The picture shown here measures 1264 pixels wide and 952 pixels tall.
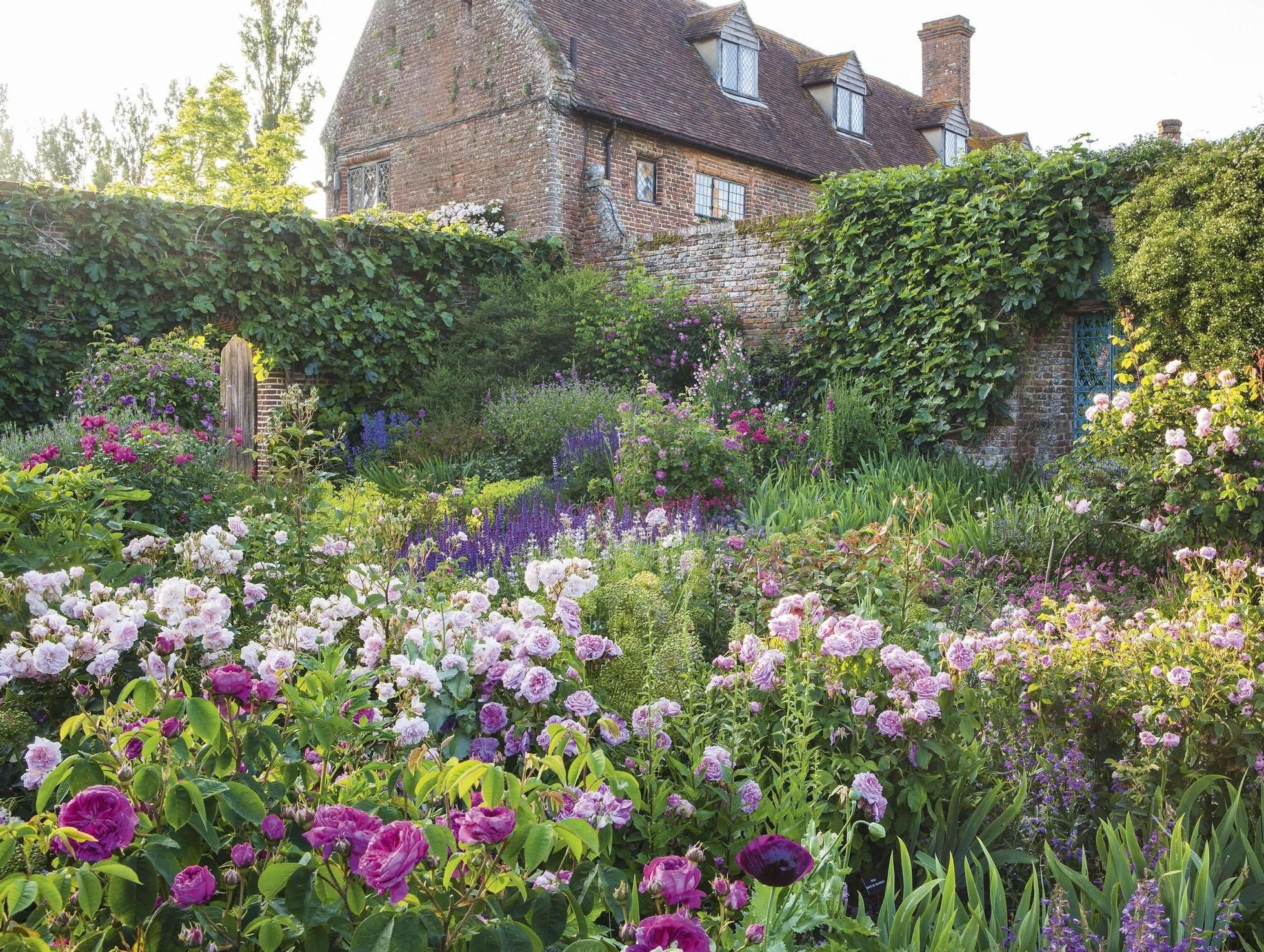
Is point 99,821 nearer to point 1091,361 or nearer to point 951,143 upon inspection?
point 1091,361

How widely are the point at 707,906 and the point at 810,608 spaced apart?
1007 millimetres

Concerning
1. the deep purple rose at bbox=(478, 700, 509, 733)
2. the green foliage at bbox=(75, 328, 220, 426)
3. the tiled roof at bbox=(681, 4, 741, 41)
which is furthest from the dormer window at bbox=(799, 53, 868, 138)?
the deep purple rose at bbox=(478, 700, 509, 733)

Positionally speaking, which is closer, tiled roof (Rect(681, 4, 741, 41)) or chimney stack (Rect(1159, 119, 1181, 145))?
tiled roof (Rect(681, 4, 741, 41))

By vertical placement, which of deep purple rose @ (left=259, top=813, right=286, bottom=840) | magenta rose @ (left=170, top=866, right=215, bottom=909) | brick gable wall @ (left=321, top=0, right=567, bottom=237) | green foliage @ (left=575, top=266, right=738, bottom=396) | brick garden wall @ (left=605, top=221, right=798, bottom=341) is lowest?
magenta rose @ (left=170, top=866, right=215, bottom=909)

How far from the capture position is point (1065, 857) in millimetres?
3273

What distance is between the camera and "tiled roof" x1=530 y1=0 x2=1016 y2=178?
56.3 ft

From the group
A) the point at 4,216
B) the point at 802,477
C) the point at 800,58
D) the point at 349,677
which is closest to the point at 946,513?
the point at 802,477

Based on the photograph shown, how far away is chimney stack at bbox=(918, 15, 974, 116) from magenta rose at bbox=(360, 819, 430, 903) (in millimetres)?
28203

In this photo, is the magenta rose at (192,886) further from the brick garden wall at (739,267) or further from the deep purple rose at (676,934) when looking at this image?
the brick garden wall at (739,267)

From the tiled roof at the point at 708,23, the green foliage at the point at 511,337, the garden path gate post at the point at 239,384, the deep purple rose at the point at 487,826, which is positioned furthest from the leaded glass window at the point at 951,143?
the deep purple rose at the point at 487,826

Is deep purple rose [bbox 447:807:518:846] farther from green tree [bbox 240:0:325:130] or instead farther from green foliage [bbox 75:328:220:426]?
green tree [bbox 240:0:325:130]

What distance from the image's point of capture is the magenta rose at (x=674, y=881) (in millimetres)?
1535

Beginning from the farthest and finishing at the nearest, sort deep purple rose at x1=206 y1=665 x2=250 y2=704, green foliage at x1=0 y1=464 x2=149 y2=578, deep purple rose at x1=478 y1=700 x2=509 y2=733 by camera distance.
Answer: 1. green foliage at x1=0 y1=464 x2=149 y2=578
2. deep purple rose at x1=478 y1=700 x2=509 y2=733
3. deep purple rose at x1=206 y1=665 x2=250 y2=704

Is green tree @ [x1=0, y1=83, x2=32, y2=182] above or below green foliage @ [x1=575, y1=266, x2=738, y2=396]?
above
